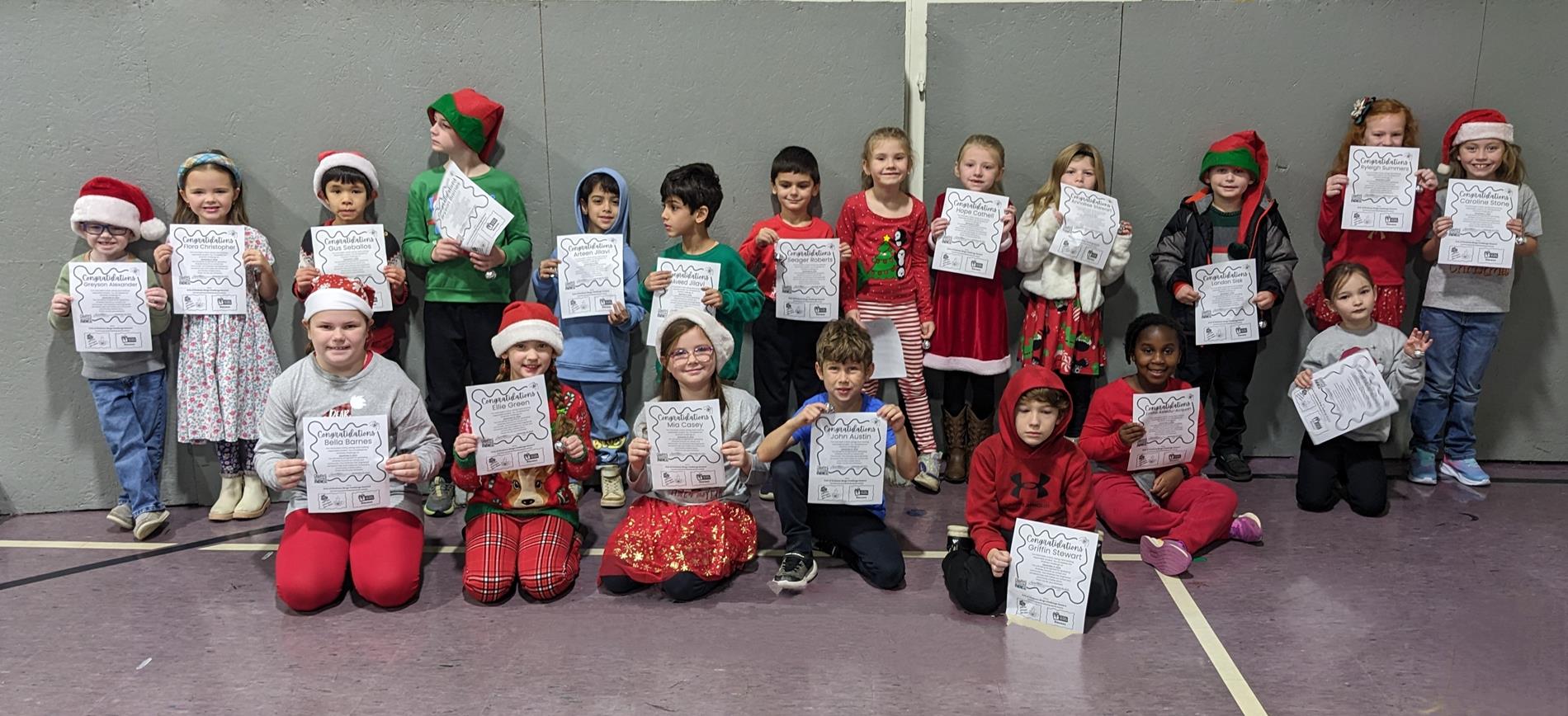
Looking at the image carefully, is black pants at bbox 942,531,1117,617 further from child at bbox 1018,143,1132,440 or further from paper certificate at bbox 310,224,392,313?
paper certificate at bbox 310,224,392,313

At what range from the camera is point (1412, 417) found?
198 inches

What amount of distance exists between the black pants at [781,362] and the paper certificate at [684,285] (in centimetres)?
45

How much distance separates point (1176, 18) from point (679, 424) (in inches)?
121

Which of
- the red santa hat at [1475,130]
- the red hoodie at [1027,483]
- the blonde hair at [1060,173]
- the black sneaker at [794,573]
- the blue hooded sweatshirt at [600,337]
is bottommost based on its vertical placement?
the black sneaker at [794,573]

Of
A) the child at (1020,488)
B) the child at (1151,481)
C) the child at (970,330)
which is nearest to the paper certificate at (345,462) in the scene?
the child at (1020,488)

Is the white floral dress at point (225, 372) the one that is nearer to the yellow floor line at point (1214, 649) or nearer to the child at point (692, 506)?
the child at point (692, 506)

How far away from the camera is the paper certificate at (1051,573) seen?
342 cm

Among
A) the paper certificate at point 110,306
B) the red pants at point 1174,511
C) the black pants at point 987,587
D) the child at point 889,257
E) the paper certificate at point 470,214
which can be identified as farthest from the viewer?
the child at point 889,257

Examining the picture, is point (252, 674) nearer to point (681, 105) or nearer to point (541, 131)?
point (541, 131)

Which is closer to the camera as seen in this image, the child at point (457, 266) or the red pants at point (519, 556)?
the red pants at point (519, 556)

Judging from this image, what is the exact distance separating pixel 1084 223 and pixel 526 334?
2.54 metres

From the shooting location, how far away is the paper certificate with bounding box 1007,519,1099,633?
11.2 feet

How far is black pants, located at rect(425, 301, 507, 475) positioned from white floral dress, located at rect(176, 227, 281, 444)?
2.26 feet

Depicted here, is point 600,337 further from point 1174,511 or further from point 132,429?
point 1174,511
